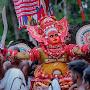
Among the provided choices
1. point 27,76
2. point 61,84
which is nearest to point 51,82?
point 61,84

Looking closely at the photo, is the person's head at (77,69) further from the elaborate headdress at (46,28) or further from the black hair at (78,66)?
the elaborate headdress at (46,28)

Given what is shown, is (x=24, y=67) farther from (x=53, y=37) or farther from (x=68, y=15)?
(x=68, y=15)

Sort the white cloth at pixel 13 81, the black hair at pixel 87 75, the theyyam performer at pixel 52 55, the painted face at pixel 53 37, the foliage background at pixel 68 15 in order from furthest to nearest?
the foliage background at pixel 68 15, the painted face at pixel 53 37, the theyyam performer at pixel 52 55, the white cloth at pixel 13 81, the black hair at pixel 87 75

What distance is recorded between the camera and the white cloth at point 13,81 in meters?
6.07

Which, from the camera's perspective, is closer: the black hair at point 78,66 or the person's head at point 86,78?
the person's head at point 86,78

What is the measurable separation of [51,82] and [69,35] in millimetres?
1292

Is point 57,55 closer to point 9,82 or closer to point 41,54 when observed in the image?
point 41,54

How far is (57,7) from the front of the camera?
19.2m

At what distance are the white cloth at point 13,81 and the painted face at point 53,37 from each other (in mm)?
1728

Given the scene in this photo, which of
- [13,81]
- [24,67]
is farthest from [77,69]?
[24,67]

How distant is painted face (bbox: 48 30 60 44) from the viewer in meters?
7.84

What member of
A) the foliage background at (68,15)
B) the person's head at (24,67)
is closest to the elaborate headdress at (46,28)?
the person's head at (24,67)

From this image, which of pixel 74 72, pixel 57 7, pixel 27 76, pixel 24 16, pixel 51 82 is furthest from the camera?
pixel 57 7

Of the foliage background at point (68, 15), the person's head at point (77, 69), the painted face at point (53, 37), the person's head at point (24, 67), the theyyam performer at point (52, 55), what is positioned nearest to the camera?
the person's head at point (77, 69)
